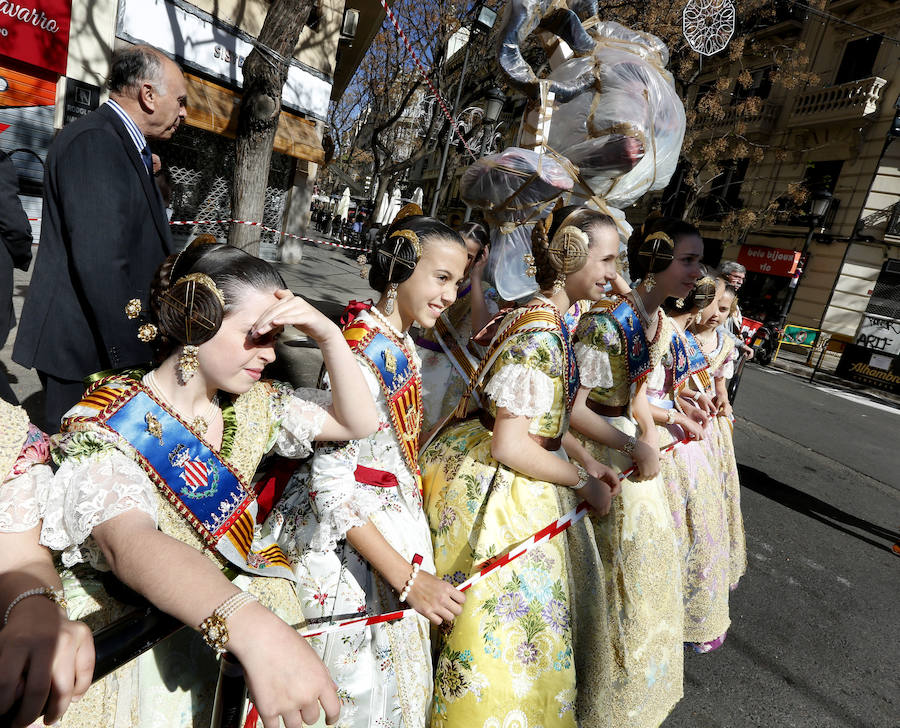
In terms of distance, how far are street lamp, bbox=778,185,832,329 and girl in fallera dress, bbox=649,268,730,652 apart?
1137 cm

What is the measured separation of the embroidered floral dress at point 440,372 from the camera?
2.99 metres

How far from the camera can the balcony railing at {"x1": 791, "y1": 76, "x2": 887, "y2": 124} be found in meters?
16.4

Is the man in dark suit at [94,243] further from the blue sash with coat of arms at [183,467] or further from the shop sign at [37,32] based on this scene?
the shop sign at [37,32]

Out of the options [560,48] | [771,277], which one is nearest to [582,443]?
[560,48]

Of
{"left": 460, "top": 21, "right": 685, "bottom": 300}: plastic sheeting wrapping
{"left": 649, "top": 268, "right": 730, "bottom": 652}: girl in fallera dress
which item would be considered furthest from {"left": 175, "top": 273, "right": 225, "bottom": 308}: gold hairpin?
{"left": 649, "top": 268, "right": 730, "bottom": 652}: girl in fallera dress

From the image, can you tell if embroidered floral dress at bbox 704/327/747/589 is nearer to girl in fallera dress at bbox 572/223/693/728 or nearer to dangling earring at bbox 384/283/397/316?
girl in fallera dress at bbox 572/223/693/728

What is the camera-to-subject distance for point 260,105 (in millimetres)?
5160

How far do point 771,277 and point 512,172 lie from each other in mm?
19799

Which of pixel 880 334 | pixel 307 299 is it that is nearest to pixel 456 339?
pixel 307 299

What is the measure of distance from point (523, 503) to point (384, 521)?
50cm

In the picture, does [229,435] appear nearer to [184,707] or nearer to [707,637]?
[184,707]

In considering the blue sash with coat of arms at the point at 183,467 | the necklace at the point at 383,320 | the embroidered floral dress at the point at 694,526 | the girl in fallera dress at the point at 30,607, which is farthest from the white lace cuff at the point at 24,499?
the embroidered floral dress at the point at 694,526

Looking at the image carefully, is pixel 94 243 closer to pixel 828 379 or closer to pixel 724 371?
pixel 724 371

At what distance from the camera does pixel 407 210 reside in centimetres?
223
